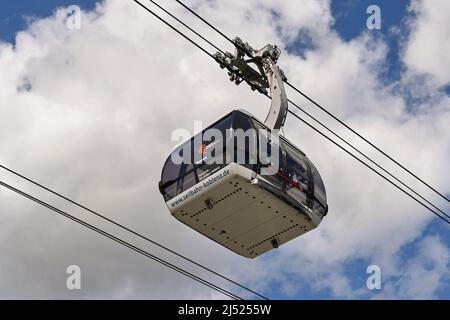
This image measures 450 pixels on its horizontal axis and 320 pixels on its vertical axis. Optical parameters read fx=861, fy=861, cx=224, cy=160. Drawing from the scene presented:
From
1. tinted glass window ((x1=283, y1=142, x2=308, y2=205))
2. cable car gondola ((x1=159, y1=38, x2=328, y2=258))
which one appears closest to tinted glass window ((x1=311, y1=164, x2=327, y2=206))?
cable car gondola ((x1=159, y1=38, x2=328, y2=258))

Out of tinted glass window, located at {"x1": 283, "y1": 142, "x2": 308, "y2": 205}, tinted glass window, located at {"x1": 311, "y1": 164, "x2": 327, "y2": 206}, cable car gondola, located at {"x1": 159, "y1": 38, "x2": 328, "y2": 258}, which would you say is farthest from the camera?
tinted glass window, located at {"x1": 311, "y1": 164, "x2": 327, "y2": 206}

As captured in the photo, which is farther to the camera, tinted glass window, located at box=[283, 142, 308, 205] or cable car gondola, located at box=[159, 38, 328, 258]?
tinted glass window, located at box=[283, 142, 308, 205]

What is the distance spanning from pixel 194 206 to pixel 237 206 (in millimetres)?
869

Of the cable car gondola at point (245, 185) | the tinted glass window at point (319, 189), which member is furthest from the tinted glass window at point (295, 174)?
the tinted glass window at point (319, 189)

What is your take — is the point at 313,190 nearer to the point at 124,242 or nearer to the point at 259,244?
the point at 259,244

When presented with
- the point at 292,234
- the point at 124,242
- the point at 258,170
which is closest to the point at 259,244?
the point at 292,234

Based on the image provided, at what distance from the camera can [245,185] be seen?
1506cm

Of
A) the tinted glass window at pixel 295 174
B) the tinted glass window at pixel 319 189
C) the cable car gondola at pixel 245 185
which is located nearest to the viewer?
the cable car gondola at pixel 245 185

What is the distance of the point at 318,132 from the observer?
17.1m

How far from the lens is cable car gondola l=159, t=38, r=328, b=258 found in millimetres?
15258

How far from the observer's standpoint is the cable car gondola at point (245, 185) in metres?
15.3

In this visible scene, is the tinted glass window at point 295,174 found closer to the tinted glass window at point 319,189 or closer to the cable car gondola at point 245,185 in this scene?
the cable car gondola at point 245,185

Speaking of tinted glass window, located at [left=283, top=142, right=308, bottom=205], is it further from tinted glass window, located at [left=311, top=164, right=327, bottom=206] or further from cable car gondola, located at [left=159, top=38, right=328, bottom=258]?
tinted glass window, located at [left=311, top=164, right=327, bottom=206]

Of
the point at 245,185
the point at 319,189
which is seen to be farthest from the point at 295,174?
the point at 245,185
